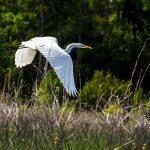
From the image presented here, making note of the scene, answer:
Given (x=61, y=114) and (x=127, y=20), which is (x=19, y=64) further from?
(x=127, y=20)

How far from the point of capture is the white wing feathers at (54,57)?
7.99 meters

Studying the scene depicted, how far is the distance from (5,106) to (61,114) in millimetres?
789

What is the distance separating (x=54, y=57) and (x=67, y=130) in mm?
2524

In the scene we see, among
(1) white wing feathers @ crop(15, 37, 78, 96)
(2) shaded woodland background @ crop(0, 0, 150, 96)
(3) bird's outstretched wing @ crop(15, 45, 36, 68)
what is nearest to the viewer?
(1) white wing feathers @ crop(15, 37, 78, 96)

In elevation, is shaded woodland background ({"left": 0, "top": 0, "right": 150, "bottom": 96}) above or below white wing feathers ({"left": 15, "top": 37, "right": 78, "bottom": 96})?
below

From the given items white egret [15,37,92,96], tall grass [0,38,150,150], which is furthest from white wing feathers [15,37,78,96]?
tall grass [0,38,150,150]

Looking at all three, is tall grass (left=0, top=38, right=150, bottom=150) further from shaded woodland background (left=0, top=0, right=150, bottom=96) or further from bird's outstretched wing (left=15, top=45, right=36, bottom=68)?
shaded woodland background (left=0, top=0, right=150, bottom=96)

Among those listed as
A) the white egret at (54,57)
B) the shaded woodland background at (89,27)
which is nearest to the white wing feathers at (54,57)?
the white egret at (54,57)

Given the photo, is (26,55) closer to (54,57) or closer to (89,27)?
(54,57)

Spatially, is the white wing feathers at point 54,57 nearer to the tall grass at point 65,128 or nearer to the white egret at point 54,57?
the white egret at point 54,57

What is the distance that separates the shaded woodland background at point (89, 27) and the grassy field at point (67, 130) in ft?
44.9

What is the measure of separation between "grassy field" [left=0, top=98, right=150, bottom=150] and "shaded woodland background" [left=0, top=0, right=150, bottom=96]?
13.7 meters

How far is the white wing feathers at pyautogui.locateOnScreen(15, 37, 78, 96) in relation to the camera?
7.99 m

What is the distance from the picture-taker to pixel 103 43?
22.3 meters
